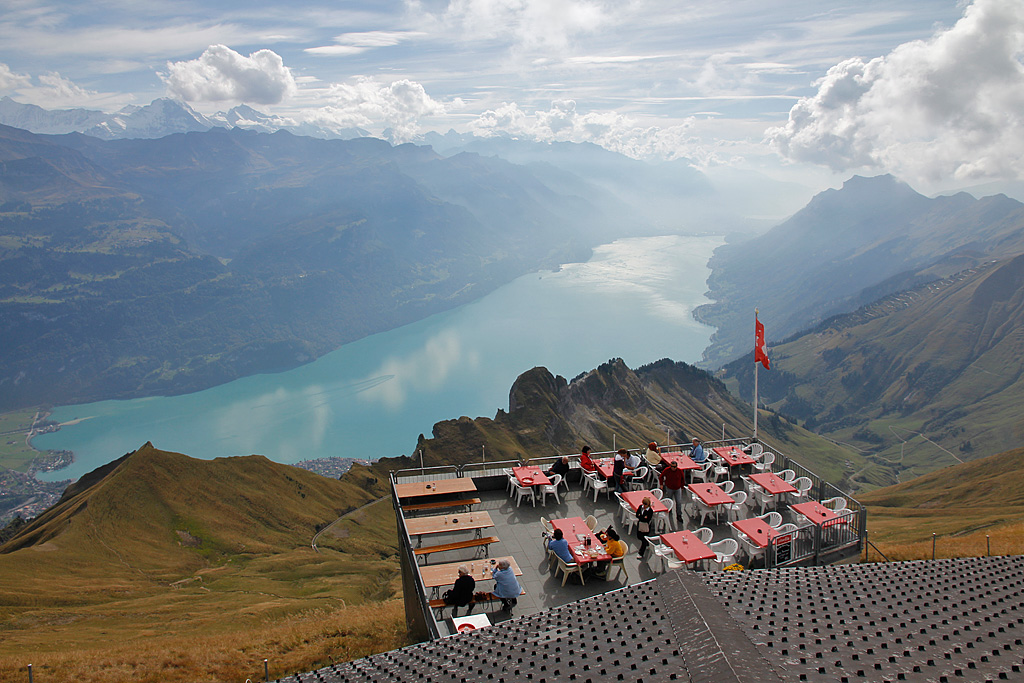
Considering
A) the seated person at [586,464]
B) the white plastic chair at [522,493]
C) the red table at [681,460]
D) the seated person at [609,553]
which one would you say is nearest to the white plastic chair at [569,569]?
the seated person at [609,553]

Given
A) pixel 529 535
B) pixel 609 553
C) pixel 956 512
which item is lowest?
pixel 956 512

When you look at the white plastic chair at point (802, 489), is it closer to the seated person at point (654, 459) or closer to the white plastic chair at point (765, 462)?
the white plastic chair at point (765, 462)

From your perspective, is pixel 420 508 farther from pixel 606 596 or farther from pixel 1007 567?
pixel 1007 567

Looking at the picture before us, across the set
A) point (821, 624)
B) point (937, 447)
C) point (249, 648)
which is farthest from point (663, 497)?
point (937, 447)

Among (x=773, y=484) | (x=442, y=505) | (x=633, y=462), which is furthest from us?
(x=633, y=462)

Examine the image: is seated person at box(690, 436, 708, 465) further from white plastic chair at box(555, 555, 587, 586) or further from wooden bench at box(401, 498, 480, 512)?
white plastic chair at box(555, 555, 587, 586)

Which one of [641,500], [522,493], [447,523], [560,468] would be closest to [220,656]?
[447,523]

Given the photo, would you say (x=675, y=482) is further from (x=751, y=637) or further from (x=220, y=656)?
(x=220, y=656)

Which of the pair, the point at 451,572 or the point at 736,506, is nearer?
the point at 451,572

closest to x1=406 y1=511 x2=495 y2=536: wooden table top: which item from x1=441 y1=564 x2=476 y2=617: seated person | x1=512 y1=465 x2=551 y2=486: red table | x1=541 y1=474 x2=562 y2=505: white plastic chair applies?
x1=512 y1=465 x2=551 y2=486: red table
